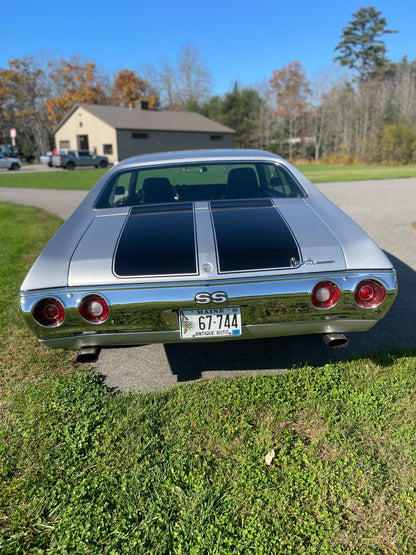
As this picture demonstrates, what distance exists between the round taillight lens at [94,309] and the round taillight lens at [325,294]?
1154 millimetres

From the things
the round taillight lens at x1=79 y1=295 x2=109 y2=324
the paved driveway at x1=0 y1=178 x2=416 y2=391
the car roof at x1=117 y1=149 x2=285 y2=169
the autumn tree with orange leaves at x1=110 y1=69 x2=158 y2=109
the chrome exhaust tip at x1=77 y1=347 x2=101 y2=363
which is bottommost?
the paved driveway at x1=0 y1=178 x2=416 y2=391

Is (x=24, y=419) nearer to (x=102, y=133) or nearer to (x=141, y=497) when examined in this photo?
(x=141, y=497)

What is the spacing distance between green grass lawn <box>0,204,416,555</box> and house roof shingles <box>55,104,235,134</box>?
134 feet

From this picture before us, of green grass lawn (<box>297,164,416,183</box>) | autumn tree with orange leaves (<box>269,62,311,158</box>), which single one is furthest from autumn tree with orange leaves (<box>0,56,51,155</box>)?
green grass lawn (<box>297,164,416,183</box>)

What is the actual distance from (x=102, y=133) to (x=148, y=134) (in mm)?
4463

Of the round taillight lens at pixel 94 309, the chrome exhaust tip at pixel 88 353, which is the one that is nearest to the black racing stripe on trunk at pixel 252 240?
the round taillight lens at pixel 94 309

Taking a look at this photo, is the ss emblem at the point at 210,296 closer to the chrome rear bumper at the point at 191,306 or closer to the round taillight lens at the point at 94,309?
the chrome rear bumper at the point at 191,306

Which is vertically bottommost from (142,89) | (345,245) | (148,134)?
(345,245)

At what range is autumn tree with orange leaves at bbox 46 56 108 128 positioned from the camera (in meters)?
57.8

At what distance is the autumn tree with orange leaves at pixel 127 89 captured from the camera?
200 ft

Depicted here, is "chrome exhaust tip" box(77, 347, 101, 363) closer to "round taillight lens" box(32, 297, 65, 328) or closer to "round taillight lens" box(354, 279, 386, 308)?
"round taillight lens" box(32, 297, 65, 328)

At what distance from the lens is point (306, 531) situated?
1.79 m

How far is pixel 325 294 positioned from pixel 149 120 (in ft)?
148

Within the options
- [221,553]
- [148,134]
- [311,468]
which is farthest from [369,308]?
[148,134]
